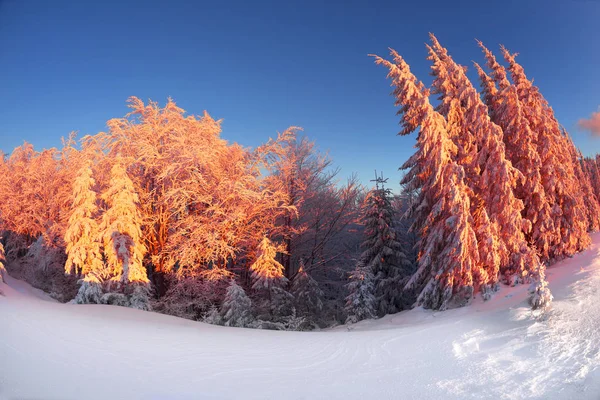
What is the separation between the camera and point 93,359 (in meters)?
4.59

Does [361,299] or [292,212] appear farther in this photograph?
[292,212]

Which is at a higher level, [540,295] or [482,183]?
[482,183]

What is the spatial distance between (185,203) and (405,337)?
36.4ft

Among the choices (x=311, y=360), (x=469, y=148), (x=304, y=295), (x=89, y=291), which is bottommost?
(x=304, y=295)

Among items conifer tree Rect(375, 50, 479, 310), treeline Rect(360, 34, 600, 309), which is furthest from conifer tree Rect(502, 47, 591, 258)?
conifer tree Rect(375, 50, 479, 310)

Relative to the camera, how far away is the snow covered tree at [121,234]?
11.5 metres

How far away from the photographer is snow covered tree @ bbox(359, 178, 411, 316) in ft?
58.5

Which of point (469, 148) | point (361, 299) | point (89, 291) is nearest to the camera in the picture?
point (89, 291)

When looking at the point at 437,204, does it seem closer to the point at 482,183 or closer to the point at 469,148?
the point at 482,183

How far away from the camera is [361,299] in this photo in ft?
51.8

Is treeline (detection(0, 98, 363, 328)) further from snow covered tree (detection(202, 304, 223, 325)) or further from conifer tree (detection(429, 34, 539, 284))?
conifer tree (detection(429, 34, 539, 284))

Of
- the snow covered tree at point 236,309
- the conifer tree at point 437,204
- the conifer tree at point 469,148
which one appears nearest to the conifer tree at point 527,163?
the conifer tree at point 469,148

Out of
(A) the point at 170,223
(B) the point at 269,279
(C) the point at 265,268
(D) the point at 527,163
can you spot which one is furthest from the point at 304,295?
(D) the point at 527,163

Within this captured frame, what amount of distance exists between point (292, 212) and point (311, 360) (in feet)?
42.4
